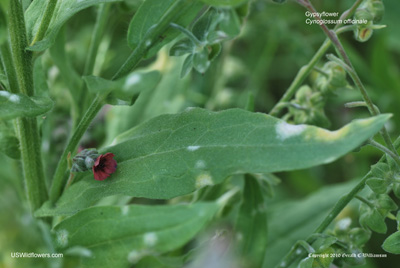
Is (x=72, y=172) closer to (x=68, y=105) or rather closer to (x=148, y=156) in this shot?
(x=148, y=156)

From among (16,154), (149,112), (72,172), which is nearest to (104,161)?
(72,172)

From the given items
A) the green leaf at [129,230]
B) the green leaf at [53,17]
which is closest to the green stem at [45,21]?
the green leaf at [53,17]

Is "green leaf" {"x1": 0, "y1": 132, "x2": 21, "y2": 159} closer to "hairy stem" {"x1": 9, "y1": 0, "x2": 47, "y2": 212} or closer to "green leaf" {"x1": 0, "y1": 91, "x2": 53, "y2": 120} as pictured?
"hairy stem" {"x1": 9, "y1": 0, "x2": 47, "y2": 212}

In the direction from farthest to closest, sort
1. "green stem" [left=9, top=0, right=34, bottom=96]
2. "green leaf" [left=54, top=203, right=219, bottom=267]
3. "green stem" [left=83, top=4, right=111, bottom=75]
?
"green stem" [left=83, top=4, right=111, bottom=75], "green stem" [left=9, top=0, right=34, bottom=96], "green leaf" [left=54, top=203, right=219, bottom=267]

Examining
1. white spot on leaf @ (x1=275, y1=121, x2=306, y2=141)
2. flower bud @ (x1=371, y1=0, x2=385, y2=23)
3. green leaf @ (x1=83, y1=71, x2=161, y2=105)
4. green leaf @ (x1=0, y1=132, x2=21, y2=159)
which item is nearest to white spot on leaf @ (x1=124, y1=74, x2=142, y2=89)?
green leaf @ (x1=83, y1=71, x2=161, y2=105)

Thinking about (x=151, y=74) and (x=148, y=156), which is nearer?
(x=151, y=74)

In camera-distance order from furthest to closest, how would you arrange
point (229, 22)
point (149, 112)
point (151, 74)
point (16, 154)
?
point (149, 112)
point (16, 154)
point (229, 22)
point (151, 74)
